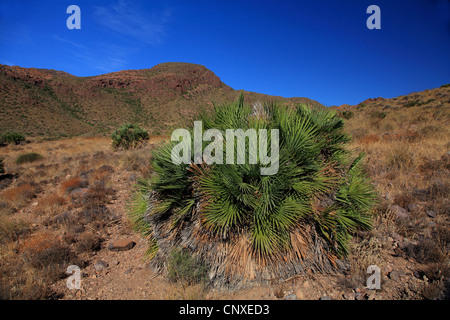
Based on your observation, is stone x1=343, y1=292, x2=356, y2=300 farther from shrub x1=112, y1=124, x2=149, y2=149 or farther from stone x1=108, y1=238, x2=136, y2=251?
shrub x1=112, y1=124, x2=149, y2=149

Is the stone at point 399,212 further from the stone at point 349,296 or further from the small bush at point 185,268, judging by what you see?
the small bush at point 185,268

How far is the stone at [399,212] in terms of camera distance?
3.80 metres

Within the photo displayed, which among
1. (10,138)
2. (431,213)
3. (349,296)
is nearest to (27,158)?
(10,138)

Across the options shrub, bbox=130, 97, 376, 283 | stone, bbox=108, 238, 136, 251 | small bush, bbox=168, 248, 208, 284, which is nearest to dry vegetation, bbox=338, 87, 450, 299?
shrub, bbox=130, 97, 376, 283

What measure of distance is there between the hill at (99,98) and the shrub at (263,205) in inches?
1013

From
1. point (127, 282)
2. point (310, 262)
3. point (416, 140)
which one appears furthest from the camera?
point (416, 140)

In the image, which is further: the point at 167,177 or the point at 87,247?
the point at 87,247

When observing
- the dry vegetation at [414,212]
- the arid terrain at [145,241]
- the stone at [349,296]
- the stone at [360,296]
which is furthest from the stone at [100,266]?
the dry vegetation at [414,212]

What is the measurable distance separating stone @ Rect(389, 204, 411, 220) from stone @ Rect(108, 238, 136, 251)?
514cm

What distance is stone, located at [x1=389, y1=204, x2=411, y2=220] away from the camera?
380 centimetres

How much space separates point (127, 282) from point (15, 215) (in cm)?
502

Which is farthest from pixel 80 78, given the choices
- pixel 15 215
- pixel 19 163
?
pixel 15 215

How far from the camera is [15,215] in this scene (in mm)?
5707
